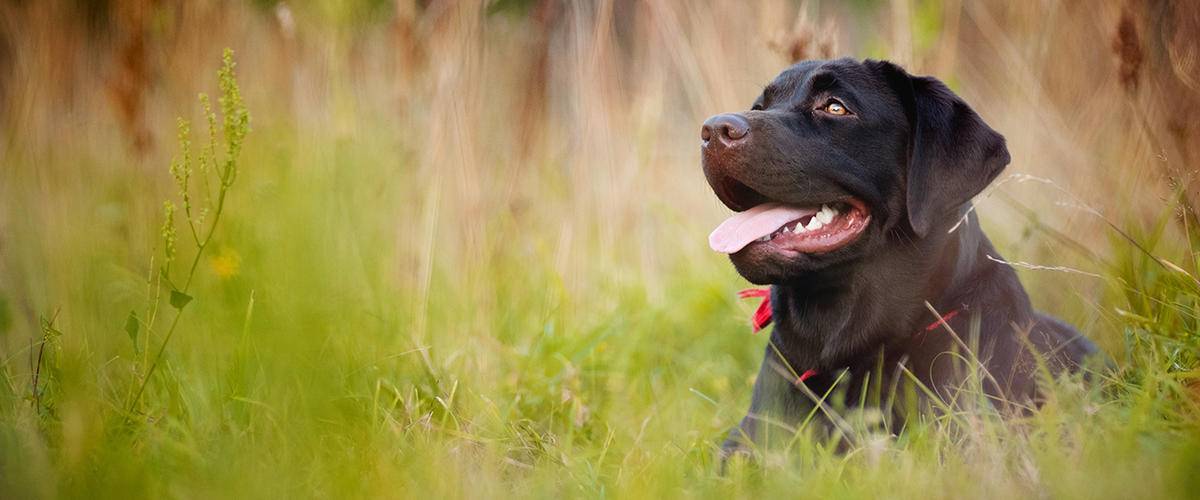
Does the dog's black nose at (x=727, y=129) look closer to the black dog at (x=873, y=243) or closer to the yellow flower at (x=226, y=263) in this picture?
Answer: the black dog at (x=873, y=243)

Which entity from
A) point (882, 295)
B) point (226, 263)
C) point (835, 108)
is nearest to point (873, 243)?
point (882, 295)

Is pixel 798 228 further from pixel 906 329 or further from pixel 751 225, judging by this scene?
pixel 906 329

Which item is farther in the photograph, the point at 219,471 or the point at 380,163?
the point at 380,163

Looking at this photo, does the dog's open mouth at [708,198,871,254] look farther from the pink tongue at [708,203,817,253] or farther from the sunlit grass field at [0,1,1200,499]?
the sunlit grass field at [0,1,1200,499]

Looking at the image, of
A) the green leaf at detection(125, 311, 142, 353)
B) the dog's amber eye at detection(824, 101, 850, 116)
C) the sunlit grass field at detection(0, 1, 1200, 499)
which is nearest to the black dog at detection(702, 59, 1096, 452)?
the dog's amber eye at detection(824, 101, 850, 116)

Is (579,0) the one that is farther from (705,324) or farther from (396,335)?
(396,335)

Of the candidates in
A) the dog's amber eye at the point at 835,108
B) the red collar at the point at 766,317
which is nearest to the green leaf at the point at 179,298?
the red collar at the point at 766,317

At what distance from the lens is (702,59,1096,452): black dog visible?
269 centimetres

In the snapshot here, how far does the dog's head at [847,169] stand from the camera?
2.71 meters

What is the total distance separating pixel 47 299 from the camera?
8.66ft

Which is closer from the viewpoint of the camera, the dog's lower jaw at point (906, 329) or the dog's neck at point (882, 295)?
the dog's lower jaw at point (906, 329)

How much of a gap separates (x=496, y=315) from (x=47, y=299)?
4.93 ft

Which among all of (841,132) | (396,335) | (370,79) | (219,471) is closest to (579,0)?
(370,79)

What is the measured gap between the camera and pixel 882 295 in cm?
284
